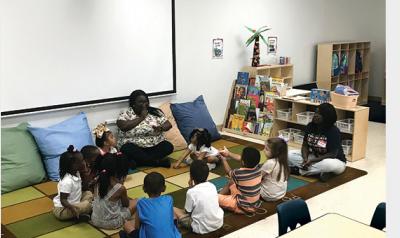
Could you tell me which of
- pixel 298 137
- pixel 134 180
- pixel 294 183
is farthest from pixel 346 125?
pixel 134 180

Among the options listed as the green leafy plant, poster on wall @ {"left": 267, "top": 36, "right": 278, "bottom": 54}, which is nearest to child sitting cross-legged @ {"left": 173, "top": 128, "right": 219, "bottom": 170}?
the green leafy plant

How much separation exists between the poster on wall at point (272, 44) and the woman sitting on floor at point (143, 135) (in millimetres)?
2577

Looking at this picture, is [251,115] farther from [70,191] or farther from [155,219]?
[155,219]

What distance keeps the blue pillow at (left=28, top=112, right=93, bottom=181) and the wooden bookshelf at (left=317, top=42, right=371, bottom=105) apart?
4.45 meters

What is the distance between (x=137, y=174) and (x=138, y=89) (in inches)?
44.5

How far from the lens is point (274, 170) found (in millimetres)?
3586

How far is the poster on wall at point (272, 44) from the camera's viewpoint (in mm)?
6610

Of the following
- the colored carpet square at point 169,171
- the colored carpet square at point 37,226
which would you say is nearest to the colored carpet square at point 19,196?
the colored carpet square at point 37,226

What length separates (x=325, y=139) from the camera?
422 cm

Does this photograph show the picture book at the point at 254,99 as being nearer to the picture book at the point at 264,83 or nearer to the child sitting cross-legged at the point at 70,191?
the picture book at the point at 264,83

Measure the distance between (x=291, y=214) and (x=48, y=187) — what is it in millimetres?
2562

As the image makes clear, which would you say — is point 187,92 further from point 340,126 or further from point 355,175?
point 355,175

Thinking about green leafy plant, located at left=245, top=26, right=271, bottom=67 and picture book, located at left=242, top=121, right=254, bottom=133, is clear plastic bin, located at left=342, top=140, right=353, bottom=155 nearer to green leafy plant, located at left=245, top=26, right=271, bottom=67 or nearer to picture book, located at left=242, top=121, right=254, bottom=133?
picture book, located at left=242, top=121, right=254, bottom=133

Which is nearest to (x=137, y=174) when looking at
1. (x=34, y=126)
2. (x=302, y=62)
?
(x=34, y=126)
